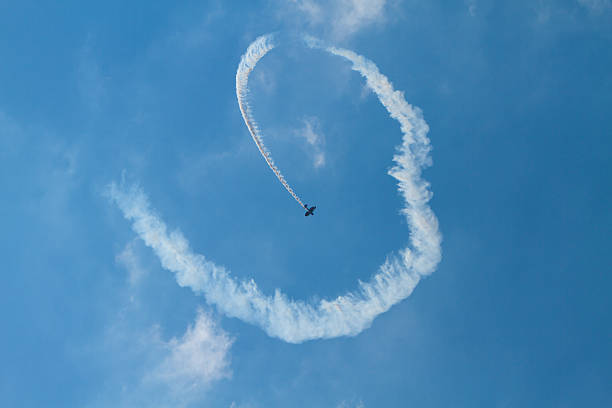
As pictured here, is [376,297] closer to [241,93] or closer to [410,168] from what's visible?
[410,168]

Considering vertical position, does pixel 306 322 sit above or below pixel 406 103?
below

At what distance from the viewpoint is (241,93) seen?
8244 centimetres

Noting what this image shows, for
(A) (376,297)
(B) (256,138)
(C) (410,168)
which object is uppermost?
(B) (256,138)

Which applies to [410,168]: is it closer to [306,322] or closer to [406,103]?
[406,103]

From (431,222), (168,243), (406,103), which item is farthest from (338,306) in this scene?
(406,103)

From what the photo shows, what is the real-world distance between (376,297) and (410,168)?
21693 millimetres

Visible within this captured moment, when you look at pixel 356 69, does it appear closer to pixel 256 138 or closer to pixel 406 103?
pixel 406 103

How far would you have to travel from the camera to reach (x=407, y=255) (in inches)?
3369

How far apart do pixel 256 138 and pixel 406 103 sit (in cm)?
2498

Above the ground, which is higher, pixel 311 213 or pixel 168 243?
pixel 168 243

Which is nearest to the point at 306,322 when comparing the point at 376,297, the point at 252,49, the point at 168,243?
the point at 376,297

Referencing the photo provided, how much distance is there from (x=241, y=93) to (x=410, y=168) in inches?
1166

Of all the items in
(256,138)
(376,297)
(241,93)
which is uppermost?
(241,93)

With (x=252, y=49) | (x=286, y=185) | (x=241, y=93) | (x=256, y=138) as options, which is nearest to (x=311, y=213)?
(x=286, y=185)
